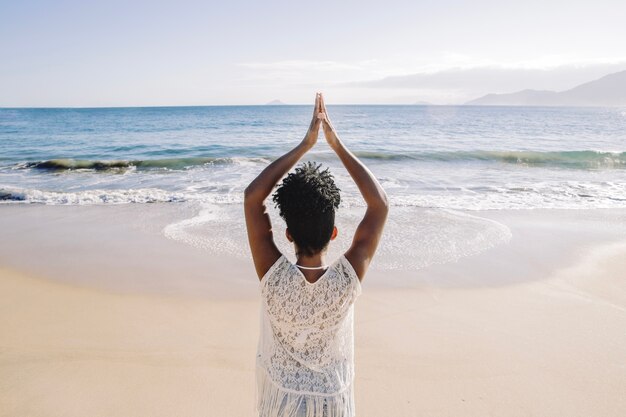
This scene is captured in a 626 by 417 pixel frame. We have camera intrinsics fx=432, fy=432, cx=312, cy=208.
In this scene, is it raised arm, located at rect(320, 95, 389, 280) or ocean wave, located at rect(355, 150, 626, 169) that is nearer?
raised arm, located at rect(320, 95, 389, 280)

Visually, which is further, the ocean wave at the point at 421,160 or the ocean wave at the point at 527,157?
the ocean wave at the point at 527,157

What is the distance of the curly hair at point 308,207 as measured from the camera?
1.54m

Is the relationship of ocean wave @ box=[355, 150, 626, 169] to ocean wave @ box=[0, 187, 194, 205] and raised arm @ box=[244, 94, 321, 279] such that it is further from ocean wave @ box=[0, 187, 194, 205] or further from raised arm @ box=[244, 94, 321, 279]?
raised arm @ box=[244, 94, 321, 279]

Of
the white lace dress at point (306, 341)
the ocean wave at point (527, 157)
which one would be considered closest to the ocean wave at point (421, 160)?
the ocean wave at point (527, 157)

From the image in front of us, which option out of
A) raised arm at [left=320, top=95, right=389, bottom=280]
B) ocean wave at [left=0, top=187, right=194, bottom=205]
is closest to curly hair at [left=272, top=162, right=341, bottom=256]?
raised arm at [left=320, top=95, right=389, bottom=280]

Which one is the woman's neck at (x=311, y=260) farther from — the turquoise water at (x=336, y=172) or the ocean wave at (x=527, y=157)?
the ocean wave at (x=527, y=157)

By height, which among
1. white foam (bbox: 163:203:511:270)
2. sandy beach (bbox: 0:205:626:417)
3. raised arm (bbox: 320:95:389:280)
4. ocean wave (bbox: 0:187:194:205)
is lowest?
sandy beach (bbox: 0:205:626:417)

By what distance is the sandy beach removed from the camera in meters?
3.29

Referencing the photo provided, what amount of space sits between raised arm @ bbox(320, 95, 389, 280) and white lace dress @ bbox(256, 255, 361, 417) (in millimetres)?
58

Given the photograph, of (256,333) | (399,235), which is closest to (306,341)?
(256,333)

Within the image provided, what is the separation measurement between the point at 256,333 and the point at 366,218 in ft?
9.27

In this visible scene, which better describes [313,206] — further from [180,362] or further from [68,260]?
[68,260]

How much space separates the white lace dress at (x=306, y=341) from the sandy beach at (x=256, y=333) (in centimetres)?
173

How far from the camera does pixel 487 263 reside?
19.9 feet
